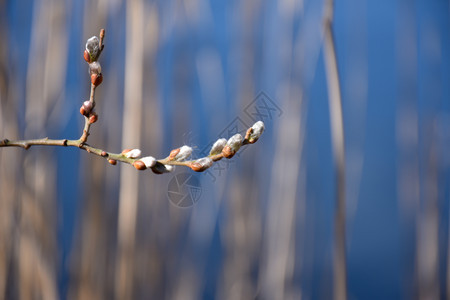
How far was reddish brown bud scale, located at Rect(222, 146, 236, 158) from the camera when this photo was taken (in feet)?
0.79

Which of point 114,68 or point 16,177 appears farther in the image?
point 114,68

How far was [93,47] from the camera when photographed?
22 cm

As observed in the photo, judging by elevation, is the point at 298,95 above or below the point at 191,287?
above

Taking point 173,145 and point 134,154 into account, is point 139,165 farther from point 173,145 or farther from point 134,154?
point 173,145

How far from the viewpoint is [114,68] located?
2.51ft

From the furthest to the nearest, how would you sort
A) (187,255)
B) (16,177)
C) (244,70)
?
(187,255) → (244,70) → (16,177)

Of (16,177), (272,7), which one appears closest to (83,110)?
(16,177)

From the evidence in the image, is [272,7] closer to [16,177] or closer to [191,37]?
[191,37]

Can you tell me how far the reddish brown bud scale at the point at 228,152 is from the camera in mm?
242

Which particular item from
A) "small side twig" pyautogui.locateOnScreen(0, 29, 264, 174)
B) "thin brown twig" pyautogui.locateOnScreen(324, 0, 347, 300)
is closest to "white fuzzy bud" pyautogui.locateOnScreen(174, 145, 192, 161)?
"small side twig" pyautogui.locateOnScreen(0, 29, 264, 174)

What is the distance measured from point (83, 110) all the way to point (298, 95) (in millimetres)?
633

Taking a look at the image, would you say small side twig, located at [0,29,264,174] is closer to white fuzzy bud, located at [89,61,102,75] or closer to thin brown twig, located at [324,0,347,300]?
white fuzzy bud, located at [89,61,102,75]

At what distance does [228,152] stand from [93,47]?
0.33ft

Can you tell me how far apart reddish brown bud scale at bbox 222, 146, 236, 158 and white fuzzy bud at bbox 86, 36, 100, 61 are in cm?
10
